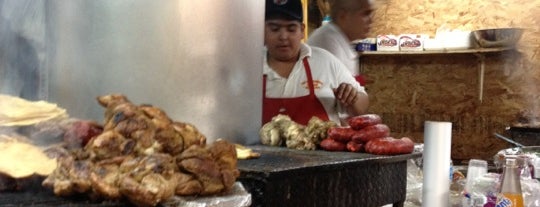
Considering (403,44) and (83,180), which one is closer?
(83,180)

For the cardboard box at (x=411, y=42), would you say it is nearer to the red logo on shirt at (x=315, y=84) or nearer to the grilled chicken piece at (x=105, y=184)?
the red logo on shirt at (x=315, y=84)

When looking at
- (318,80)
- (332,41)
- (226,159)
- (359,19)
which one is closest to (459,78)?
(332,41)

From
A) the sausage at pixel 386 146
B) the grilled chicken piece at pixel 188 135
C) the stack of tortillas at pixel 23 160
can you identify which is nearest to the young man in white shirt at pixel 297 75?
the sausage at pixel 386 146

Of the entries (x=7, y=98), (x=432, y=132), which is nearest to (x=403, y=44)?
(x=432, y=132)

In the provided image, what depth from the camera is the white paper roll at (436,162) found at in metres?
2.28

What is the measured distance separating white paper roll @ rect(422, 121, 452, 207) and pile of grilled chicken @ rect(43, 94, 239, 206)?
112 cm

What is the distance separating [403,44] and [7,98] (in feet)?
20.5

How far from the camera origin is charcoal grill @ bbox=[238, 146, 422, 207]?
1.59 m

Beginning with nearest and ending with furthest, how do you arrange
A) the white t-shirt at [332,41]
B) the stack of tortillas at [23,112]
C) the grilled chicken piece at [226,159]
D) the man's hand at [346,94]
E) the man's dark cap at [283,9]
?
the grilled chicken piece at [226,159] < the stack of tortillas at [23,112] < the man's hand at [346,94] < the man's dark cap at [283,9] < the white t-shirt at [332,41]

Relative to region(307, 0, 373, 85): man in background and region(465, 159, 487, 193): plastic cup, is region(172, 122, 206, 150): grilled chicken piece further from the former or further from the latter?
region(307, 0, 373, 85): man in background

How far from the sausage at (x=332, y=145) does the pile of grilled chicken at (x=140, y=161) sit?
3.49ft

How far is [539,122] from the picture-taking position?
6820 mm

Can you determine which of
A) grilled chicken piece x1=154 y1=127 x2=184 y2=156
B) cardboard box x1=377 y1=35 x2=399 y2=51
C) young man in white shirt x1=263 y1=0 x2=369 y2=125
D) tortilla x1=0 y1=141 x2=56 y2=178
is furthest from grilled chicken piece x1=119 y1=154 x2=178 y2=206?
cardboard box x1=377 y1=35 x2=399 y2=51

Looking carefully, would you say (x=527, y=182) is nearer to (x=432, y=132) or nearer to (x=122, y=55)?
(x=432, y=132)
